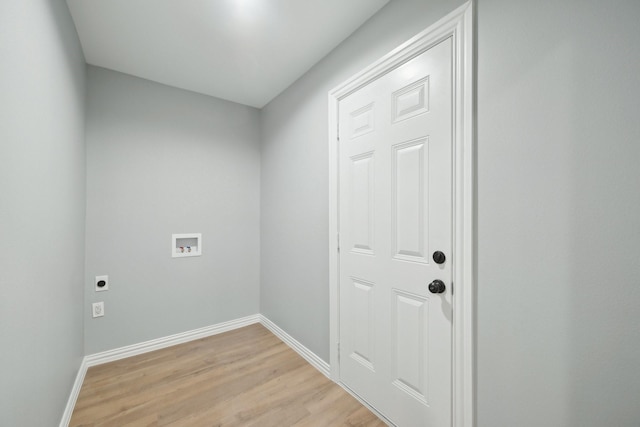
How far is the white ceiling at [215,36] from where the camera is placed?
1606 mm

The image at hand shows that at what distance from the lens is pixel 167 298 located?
2.53 meters

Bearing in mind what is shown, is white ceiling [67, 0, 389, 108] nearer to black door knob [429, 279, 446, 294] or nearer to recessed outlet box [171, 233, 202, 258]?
recessed outlet box [171, 233, 202, 258]

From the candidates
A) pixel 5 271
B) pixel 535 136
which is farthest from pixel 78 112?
pixel 535 136

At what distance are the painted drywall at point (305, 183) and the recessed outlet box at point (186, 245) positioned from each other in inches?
27.0

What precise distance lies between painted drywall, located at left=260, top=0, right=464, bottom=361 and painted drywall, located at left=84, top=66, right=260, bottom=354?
0.28 metres

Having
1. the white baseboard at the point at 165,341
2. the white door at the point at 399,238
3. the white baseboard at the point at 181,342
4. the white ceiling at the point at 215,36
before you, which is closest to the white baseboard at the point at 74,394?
the white baseboard at the point at 181,342

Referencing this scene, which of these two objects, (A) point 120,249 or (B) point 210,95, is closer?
(A) point 120,249

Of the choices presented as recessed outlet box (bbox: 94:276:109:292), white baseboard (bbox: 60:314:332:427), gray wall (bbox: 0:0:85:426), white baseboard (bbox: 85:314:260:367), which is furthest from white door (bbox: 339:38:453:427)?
recessed outlet box (bbox: 94:276:109:292)

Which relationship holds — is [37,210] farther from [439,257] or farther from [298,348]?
[298,348]

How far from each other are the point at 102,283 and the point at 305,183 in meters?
1.92

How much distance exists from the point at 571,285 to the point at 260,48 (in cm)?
Answer: 229

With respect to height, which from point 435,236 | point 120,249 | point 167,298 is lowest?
point 167,298

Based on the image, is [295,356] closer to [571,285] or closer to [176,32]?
[571,285]

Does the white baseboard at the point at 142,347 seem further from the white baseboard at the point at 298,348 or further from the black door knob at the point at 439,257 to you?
the black door knob at the point at 439,257
